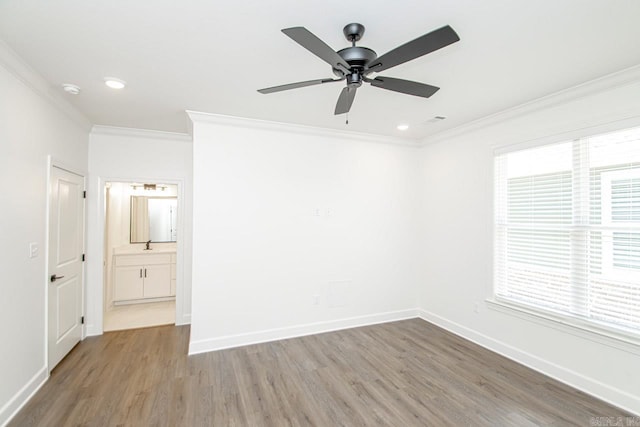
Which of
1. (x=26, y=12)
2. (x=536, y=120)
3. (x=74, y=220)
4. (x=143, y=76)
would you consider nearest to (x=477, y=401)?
(x=536, y=120)

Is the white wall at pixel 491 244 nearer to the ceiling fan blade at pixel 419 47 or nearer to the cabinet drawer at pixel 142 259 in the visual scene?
the ceiling fan blade at pixel 419 47

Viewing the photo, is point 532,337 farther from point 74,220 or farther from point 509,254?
point 74,220

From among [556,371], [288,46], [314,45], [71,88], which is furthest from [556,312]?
[71,88]

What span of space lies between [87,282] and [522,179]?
5.44 metres

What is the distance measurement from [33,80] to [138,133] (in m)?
1.60

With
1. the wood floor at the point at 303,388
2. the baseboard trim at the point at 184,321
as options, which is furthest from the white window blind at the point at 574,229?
the baseboard trim at the point at 184,321

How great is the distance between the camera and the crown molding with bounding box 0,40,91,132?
83.0 inches

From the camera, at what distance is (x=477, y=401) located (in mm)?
2484

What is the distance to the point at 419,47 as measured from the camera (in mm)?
1514

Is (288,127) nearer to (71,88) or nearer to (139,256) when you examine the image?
(71,88)

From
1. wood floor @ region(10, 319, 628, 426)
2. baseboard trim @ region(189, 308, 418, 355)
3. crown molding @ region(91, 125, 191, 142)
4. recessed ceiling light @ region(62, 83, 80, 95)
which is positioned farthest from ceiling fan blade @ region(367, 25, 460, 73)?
crown molding @ region(91, 125, 191, 142)

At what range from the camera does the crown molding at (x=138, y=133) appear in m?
3.88

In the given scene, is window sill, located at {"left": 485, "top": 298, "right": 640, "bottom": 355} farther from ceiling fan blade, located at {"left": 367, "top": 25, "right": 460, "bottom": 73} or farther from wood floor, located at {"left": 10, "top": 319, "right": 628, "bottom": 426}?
ceiling fan blade, located at {"left": 367, "top": 25, "right": 460, "bottom": 73}

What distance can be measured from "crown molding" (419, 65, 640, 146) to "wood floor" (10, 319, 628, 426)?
2.68 metres
